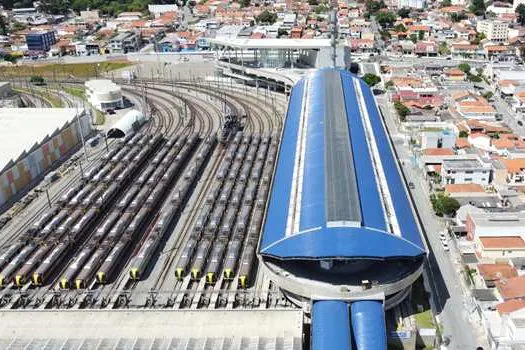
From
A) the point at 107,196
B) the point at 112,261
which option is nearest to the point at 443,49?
the point at 107,196

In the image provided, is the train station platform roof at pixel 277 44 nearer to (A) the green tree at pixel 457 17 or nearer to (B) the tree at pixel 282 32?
(B) the tree at pixel 282 32

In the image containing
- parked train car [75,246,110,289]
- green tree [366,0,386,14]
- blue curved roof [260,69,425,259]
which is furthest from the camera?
green tree [366,0,386,14]

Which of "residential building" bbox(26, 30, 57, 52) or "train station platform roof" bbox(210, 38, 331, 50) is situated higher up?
"train station platform roof" bbox(210, 38, 331, 50)

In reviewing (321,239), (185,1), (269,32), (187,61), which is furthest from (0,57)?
(321,239)

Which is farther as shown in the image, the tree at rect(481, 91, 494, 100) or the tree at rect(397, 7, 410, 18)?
the tree at rect(397, 7, 410, 18)

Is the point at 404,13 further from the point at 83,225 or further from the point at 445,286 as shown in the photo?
the point at 83,225

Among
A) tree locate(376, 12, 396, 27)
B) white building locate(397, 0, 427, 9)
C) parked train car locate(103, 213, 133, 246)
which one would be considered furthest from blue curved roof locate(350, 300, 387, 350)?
white building locate(397, 0, 427, 9)

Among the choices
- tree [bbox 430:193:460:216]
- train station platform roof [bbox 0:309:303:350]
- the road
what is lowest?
the road

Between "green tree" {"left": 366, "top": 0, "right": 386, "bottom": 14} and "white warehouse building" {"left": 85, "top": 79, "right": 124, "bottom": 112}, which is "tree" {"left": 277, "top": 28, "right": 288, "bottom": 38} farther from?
"white warehouse building" {"left": 85, "top": 79, "right": 124, "bottom": 112}

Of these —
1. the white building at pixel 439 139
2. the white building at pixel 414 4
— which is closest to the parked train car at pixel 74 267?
the white building at pixel 439 139
